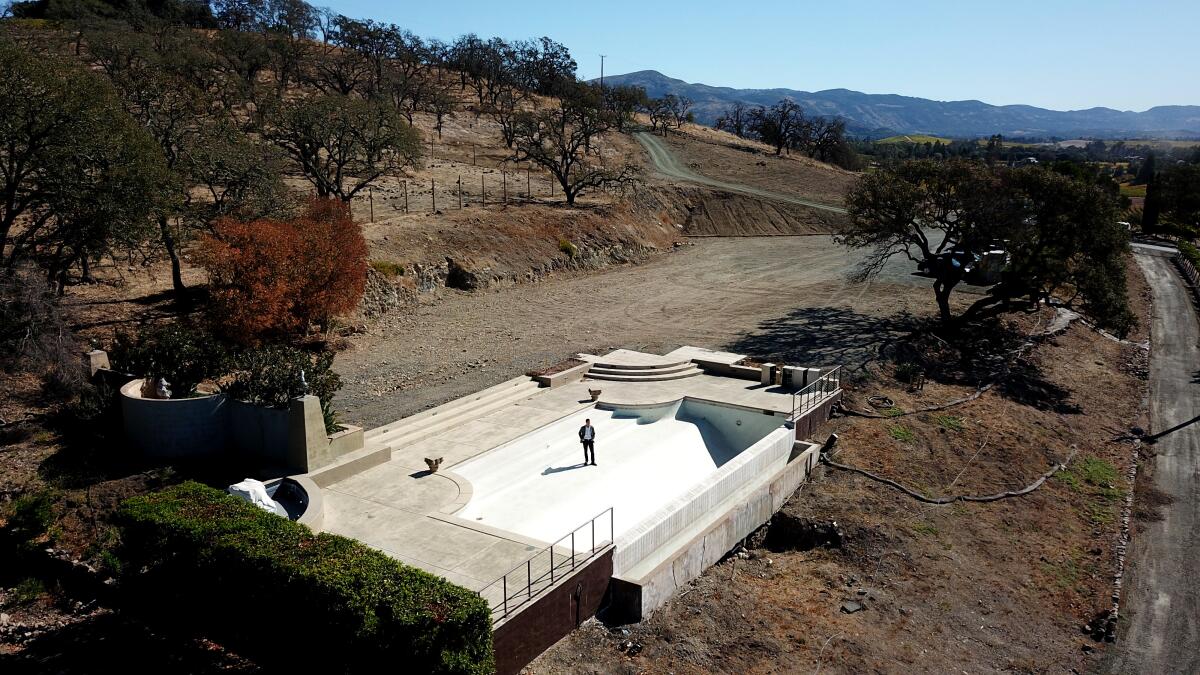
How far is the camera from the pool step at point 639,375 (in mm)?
25375

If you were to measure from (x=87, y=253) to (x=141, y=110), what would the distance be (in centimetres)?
930

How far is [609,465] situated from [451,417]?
181 inches

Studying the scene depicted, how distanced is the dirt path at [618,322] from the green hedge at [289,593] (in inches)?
302

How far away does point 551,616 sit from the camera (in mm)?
12734

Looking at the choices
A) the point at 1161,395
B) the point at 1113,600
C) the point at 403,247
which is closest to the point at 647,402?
the point at 1113,600

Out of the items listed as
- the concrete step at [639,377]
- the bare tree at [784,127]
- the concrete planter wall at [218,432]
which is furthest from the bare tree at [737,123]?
the concrete planter wall at [218,432]

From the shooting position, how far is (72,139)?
22.4 meters

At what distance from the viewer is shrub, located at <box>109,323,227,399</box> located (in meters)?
18.9

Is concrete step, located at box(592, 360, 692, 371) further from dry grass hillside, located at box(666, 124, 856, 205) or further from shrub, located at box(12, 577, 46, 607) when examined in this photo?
dry grass hillside, located at box(666, 124, 856, 205)

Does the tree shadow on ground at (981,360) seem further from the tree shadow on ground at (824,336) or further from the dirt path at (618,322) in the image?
the dirt path at (618,322)

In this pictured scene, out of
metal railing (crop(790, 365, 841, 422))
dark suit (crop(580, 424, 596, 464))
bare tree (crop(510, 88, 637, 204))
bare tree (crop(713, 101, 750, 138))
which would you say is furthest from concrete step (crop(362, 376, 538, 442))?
bare tree (crop(713, 101, 750, 138))

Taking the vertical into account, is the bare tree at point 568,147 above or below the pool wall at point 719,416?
above

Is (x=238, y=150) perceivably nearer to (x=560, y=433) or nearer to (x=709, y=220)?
(x=560, y=433)

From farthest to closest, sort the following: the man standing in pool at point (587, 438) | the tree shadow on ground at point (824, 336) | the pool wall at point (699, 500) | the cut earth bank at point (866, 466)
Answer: the tree shadow on ground at point (824, 336) → the man standing in pool at point (587, 438) → the pool wall at point (699, 500) → the cut earth bank at point (866, 466)
